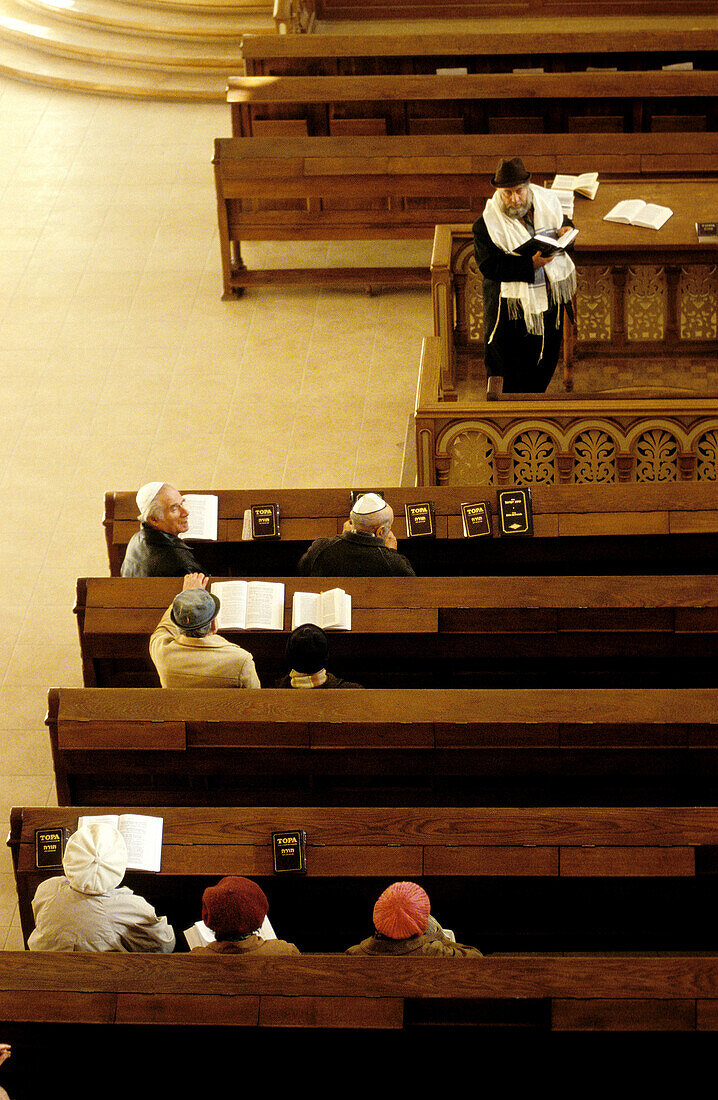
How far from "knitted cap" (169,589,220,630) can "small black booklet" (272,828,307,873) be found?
0.96 metres

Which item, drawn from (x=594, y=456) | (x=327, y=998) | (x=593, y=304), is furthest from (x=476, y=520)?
(x=593, y=304)

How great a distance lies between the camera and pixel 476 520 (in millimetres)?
5453

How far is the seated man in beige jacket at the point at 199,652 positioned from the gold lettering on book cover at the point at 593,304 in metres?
3.93

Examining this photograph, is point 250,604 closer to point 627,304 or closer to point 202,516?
point 202,516

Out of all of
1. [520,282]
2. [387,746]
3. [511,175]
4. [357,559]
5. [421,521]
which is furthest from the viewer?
[520,282]

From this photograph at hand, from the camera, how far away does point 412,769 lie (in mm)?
4465

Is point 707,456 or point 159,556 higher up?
point 707,456

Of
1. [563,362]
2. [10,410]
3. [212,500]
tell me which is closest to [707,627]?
[212,500]

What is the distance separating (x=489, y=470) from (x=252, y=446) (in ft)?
6.40

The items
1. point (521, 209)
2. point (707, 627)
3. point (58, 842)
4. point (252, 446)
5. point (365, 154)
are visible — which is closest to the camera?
point (58, 842)

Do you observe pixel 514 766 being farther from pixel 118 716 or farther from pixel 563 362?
pixel 563 362

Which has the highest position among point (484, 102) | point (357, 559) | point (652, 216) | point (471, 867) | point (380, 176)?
point (484, 102)

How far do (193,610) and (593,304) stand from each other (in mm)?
4127

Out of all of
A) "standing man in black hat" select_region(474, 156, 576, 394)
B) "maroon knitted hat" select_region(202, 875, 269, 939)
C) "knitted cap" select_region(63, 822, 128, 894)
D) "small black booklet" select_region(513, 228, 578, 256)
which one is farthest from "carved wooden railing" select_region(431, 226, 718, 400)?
"maroon knitted hat" select_region(202, 875, 269, 939)
